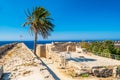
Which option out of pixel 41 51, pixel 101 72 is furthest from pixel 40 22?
pixel 101 72

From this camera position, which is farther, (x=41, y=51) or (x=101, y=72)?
(x=41, y=51)

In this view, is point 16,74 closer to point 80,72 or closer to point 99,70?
point 80,72

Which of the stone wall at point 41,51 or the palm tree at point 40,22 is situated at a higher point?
the palm tree at point 40,22

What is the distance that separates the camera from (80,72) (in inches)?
659

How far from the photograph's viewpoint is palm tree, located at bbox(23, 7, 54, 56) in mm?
27609

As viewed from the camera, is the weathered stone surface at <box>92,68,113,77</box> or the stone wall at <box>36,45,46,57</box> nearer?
the weathered stone surface at <box>92,68,113,77</box>

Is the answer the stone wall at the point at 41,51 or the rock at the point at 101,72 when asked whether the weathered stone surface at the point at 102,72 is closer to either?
the rock at the point at 101,72

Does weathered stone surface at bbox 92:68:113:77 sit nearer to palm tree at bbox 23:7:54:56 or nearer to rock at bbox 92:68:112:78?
rock at bbox 92:68:112:78

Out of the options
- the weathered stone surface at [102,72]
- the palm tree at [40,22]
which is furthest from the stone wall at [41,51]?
the weathered stone surface at [102,72]

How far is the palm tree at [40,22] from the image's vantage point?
90.6 feet

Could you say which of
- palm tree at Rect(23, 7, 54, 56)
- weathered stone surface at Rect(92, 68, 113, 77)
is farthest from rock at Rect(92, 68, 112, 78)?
palm tree at Rect(23, 7, 54, 56)

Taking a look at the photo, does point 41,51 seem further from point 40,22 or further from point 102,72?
point 102,72

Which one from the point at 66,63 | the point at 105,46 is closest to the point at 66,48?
the point at 105,46

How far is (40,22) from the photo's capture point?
27609 millimetres
